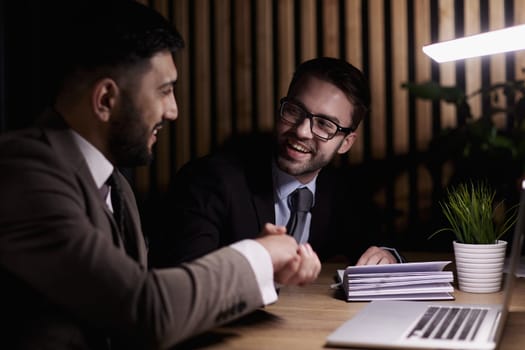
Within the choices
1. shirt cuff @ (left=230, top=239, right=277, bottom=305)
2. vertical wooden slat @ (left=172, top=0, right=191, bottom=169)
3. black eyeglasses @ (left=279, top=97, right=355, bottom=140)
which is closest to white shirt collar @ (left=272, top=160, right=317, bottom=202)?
black eyeglasses @ (left=279, top=97, right=355, bottom=140)

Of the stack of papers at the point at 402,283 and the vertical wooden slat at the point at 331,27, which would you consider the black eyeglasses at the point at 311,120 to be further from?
the stack of papers at the point at 402,283

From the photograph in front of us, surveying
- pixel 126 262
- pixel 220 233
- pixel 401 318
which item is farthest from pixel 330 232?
pixel 126 262

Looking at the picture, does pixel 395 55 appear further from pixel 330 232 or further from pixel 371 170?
pixel 330 232

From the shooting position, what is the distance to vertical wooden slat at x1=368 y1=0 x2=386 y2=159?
2.99 metres

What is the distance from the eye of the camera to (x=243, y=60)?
10.3 ft

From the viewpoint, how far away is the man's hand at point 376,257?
7.11ft

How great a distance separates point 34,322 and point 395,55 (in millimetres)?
2221

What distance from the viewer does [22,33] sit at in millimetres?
3387

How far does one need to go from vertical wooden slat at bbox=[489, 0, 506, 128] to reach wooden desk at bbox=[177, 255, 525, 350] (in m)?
1.10

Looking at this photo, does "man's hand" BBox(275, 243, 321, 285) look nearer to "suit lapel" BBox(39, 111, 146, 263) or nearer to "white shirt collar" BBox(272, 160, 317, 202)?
"suit lapel" BBox(39, 111, 146, 263)

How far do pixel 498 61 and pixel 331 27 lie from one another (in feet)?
2.51

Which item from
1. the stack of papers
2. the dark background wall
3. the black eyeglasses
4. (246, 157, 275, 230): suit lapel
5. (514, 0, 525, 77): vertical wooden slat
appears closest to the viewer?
the stack of papers

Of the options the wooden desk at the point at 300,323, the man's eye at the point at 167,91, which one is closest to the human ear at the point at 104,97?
the man's eye at the point at 167,91

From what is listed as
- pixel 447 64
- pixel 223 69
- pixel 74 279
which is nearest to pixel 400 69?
pixel 447 64
